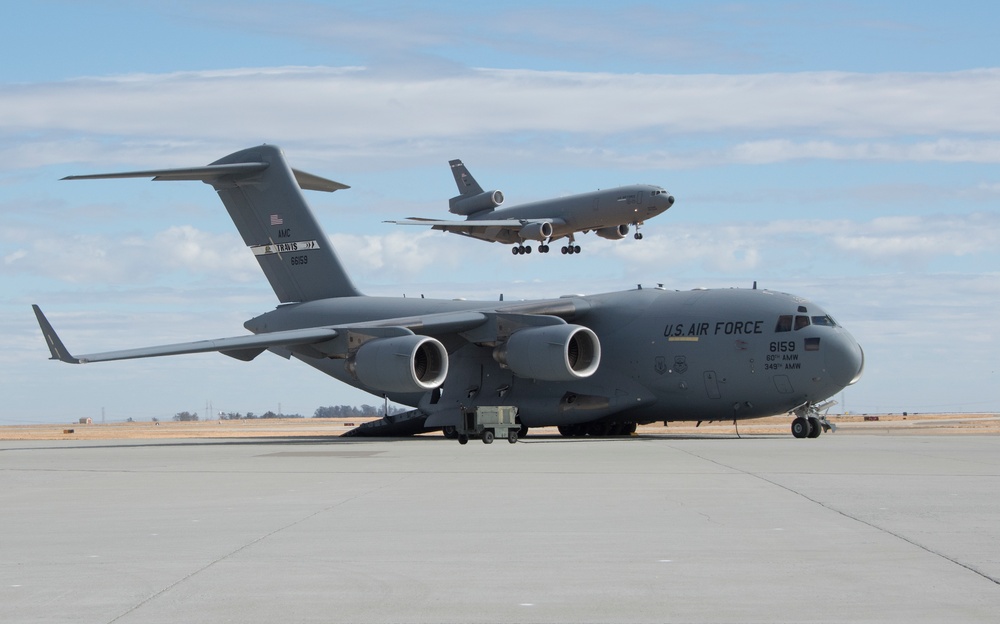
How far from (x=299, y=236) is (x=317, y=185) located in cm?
267

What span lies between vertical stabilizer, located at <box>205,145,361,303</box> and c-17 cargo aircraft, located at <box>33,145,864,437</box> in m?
0.79

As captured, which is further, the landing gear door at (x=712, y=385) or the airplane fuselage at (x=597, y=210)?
the airplane fuselage at (x=597, y=210)

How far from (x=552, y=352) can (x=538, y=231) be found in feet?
68.3

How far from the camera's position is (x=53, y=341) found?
26.6m

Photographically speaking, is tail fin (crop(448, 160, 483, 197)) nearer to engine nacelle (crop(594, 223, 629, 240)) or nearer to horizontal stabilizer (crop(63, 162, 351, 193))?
engine nacelle (crop(594, 223, 629, 240))

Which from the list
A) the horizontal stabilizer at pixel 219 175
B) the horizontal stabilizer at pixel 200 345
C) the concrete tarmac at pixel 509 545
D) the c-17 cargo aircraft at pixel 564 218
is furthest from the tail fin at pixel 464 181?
the concrete tarmac at pixel 509 545

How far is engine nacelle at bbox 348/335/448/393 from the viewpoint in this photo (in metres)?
26.6

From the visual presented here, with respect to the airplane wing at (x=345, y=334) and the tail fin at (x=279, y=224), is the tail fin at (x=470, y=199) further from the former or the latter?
the airplane wing at (x=345, y=334)

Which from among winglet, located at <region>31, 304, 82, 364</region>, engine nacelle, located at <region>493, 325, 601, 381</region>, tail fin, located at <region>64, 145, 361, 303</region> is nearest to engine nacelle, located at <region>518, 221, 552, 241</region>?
tail fin, located at <region>64, 145, 361, 303</region>

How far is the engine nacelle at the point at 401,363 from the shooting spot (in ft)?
87.3

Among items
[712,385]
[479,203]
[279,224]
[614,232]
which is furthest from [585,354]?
[479,203]

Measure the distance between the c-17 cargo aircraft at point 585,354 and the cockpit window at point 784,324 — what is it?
23 mm

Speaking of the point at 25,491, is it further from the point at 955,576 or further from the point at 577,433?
the point at 577,433

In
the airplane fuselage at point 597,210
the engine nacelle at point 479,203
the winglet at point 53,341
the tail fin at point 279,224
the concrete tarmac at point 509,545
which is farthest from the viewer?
the engine nacelle at point 479,203
